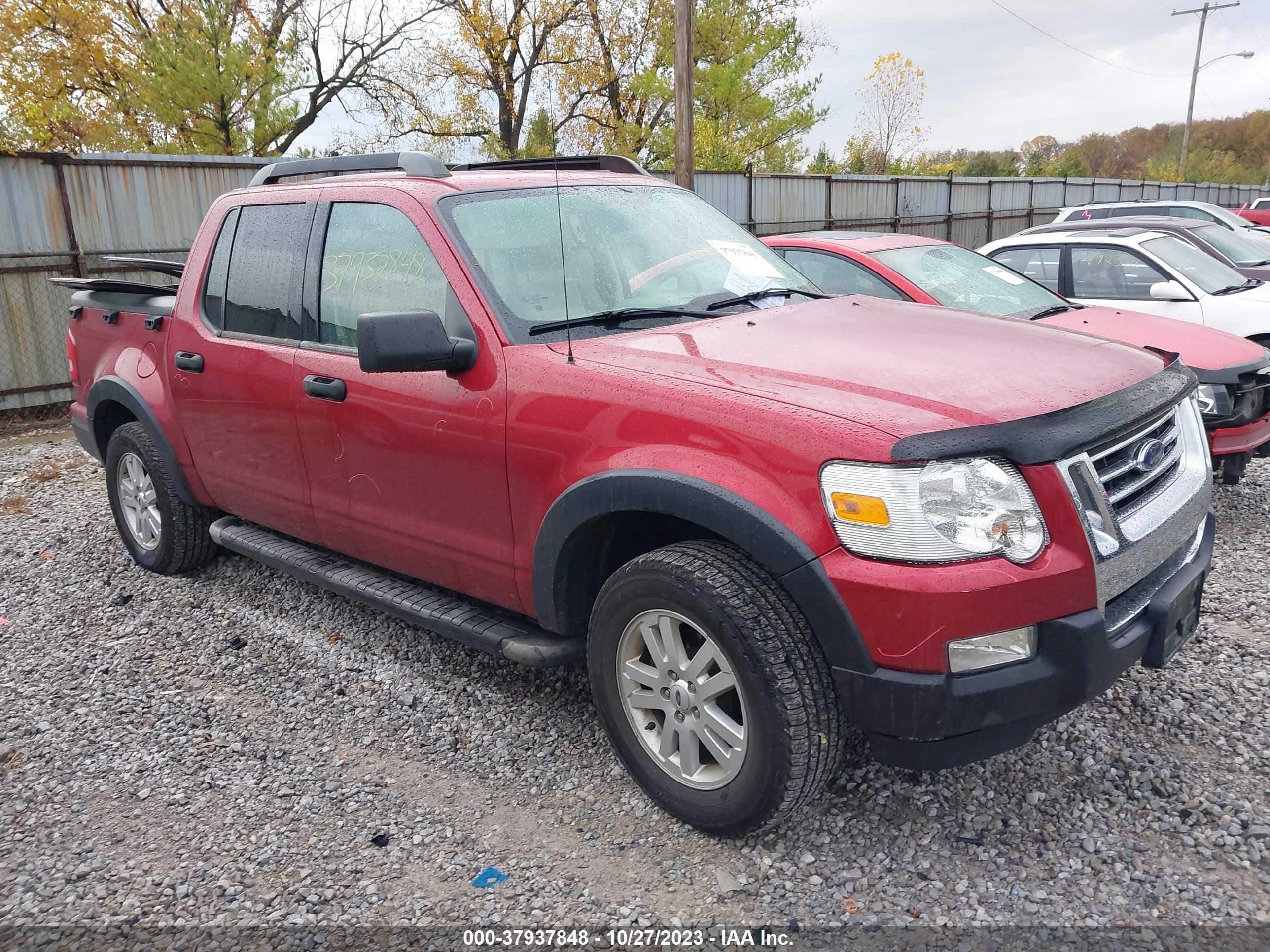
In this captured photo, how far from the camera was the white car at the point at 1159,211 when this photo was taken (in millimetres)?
15039

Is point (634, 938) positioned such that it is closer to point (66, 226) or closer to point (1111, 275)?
point (1111, 275)

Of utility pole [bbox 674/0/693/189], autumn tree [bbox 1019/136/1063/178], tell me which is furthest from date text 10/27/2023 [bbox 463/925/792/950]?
autumn tree [bbox 1019/136/1063/178]

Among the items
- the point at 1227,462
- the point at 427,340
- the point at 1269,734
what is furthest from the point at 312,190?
the point at 1227,462

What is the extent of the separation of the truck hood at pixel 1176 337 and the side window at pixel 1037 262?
68.9 inches

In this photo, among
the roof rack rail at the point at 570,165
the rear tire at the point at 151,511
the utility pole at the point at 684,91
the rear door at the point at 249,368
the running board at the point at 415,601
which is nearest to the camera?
the running board at the point at 415,601

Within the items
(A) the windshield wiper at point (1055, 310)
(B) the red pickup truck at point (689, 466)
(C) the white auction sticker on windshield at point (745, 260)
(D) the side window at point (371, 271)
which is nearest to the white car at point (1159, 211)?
(A) the windshield wiper at point (1055, 310)

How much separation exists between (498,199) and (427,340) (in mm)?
838

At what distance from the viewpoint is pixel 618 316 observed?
10.8 feet

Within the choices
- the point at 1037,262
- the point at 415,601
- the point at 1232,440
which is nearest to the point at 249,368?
the point at 415,601

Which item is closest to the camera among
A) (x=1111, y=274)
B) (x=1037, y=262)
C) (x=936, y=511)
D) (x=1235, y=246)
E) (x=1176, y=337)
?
(x=936, y=511)

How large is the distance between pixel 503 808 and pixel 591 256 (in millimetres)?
1898

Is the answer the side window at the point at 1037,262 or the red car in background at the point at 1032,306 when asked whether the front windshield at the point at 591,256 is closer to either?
the red car in background at the point at 1032,306

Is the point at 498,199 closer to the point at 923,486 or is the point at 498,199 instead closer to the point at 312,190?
the point at 312,190

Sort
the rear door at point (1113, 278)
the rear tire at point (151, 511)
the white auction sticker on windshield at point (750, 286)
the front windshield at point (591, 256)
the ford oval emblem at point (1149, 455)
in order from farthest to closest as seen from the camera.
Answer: the rear door at point (1113, 278)
the rear tire at point (151, 511)
the white auction sticker on windshield at point (750, 286)
the front windshield at point (591, 256)
the ford oval emblem at point (1149, 455)
